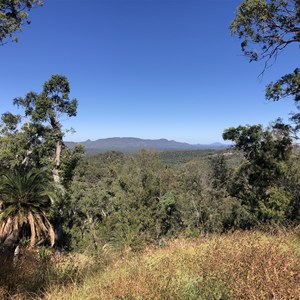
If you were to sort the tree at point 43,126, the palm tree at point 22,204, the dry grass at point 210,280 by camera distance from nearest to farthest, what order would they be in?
the dry grass at point 210,280, the palm tree at point 22,204, the tree at point 43,126

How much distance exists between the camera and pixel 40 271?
14.5 feet

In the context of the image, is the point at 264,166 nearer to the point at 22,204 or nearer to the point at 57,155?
the point at 57,155

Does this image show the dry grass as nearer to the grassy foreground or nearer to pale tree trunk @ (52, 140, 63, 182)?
the grassy foreground

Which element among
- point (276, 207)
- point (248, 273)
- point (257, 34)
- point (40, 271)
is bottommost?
point (276, 207)

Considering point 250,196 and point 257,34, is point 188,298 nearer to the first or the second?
point 257,34

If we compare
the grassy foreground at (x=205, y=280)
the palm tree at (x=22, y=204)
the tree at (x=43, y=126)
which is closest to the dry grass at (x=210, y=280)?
the grassy foreground at (x=205, y=280)

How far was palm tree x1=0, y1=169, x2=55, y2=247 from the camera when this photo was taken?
701 cm

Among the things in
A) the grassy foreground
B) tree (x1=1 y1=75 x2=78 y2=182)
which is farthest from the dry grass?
tree (x1=1 y1=75 x2=78 y2=182)

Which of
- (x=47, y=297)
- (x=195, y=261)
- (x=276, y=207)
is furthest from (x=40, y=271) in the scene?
(x=276, y=207)

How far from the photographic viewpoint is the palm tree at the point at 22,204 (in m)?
7.01

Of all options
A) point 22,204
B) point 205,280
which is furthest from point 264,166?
point 205,280

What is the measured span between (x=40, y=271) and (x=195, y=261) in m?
2.30

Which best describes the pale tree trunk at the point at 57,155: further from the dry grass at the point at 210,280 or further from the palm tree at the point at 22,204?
the dry grass at the point at 210,280

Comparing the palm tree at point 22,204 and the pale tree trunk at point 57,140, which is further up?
the pale tree trunk at point 57,140
